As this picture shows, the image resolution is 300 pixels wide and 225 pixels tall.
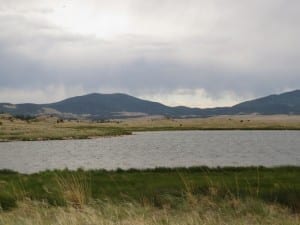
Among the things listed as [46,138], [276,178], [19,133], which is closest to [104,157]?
[276,178]

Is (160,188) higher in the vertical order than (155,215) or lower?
lower

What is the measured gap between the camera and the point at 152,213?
13.9m

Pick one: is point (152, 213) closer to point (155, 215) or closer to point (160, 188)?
point (155, 215)

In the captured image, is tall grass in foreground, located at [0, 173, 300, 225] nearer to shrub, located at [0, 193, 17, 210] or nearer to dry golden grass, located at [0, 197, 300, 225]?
dry golden grass, located at [0, 197, 300, 225]

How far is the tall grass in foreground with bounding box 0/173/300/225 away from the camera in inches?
435

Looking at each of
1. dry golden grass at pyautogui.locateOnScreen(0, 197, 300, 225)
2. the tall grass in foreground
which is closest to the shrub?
the tall grass in foreground

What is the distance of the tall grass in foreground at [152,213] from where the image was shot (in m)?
11.0

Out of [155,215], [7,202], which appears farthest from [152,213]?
[7,202]

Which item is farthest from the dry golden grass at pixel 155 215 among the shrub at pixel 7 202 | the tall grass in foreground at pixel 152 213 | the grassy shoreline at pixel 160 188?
the grassy shoreline at pixel 160 188

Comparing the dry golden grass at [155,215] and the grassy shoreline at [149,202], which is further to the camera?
the grassy shoreline at [149,202]

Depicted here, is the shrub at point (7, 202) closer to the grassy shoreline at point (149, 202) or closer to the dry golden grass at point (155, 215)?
the grassy shoreline at point (149, 202)

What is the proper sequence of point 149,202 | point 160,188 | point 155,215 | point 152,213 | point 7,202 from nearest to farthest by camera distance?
point 155,215, point 152,213, point 149,202, point 7,202, point 160,188

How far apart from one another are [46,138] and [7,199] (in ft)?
305

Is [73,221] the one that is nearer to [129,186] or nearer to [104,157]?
[129,186]
